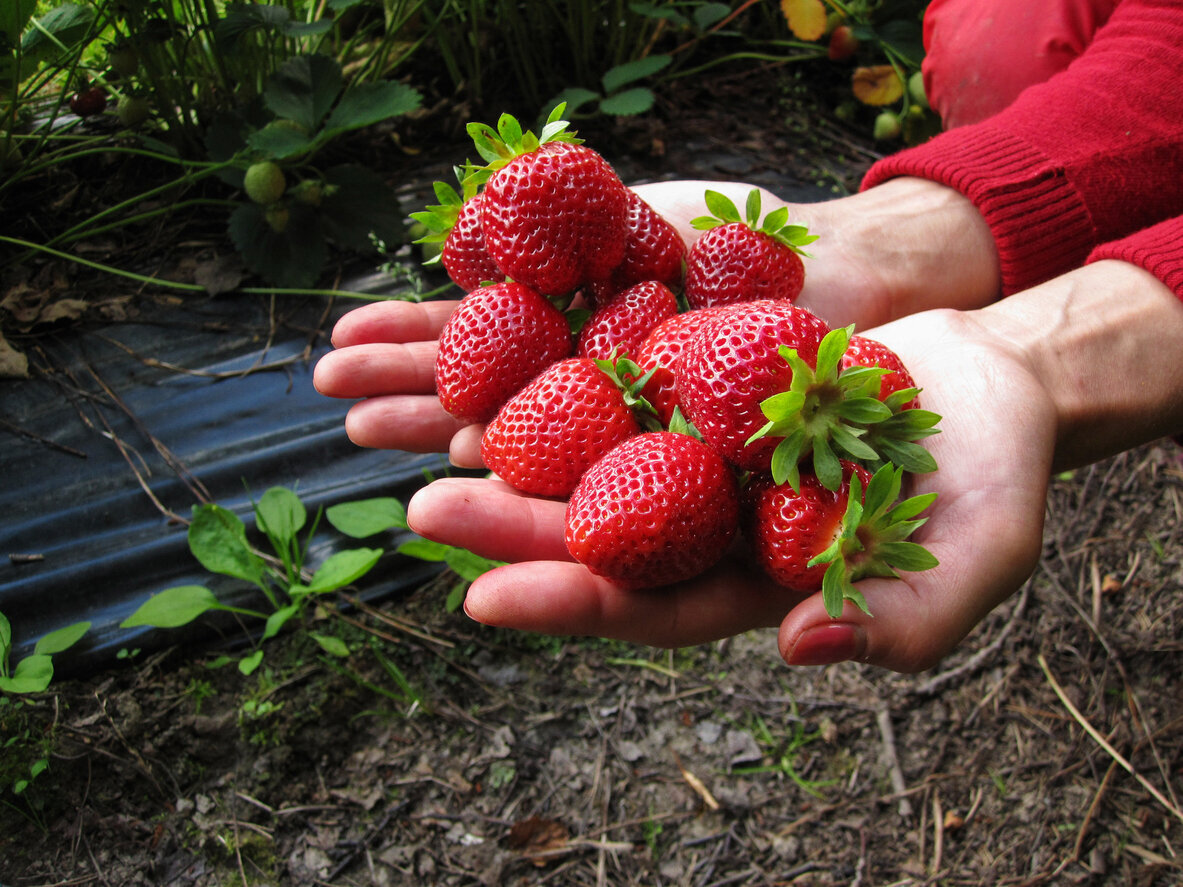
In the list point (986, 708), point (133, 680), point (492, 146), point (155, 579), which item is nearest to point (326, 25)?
point (492, 146)

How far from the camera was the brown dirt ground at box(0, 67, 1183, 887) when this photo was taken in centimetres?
153

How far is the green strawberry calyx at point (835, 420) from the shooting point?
3.08 ft

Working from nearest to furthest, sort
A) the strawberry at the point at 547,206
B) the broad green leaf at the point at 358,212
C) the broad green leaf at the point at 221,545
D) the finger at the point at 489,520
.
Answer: the finger at the point at 489,520
the strawberry at the point at 547,206
the broad green leaf at the point at 221,545
the broad green leaf at the point at 358,212

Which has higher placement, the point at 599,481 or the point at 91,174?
the point at 91,174

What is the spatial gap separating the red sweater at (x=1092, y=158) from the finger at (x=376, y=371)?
1175 mm

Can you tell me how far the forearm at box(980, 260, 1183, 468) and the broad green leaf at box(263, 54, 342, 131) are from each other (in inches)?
72.2

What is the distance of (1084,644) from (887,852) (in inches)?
27.5

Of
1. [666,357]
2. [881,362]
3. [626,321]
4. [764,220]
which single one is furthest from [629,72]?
[881,362]

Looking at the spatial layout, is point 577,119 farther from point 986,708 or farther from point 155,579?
point 986,708

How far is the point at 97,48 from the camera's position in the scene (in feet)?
8.88

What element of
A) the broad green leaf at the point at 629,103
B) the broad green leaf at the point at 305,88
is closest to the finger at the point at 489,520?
the broad green leaf at the point at 305,88

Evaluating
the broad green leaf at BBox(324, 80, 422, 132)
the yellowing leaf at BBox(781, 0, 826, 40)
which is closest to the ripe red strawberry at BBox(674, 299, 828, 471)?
the broad green leaf at BBox(324, 80, 422, 132)

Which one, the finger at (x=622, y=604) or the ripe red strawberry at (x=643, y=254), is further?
the ripe red strawberry at (x=643, y=254)

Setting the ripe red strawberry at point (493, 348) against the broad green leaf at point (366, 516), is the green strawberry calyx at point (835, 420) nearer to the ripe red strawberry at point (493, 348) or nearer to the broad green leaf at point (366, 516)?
the ripe red strawberry at point (493, 348)
